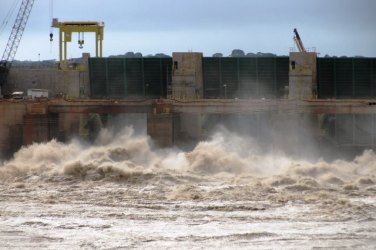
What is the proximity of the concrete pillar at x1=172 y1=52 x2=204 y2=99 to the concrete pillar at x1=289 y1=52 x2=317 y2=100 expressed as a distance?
7917 mm

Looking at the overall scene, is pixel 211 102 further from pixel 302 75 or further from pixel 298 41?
pixel 298 41

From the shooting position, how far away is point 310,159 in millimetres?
49594

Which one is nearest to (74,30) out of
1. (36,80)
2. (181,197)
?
(36,80)

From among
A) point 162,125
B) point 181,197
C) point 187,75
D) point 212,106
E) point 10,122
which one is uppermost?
point 187,75

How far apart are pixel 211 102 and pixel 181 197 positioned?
14846 millimetres

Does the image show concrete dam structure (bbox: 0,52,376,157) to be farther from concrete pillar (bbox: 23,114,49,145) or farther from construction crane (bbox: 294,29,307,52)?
construction crane (bbox: 294,29,307,52)

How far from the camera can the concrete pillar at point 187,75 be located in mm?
59219

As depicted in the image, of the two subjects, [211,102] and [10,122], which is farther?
[10,122]

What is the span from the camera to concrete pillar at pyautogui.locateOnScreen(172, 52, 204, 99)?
59.2 m

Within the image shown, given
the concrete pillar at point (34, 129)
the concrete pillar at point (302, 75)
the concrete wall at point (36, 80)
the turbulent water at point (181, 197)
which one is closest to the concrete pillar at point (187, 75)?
the turbulent water at point (181, 197)

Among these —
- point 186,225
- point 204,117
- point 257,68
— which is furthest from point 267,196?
point 257,68

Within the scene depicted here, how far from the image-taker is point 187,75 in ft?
194

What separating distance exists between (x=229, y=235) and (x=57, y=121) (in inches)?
1117

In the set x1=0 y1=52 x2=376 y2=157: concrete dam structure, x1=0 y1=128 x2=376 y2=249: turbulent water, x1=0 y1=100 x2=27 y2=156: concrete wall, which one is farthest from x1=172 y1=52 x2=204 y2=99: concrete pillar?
x1=0 y1=100 x2=27 y2=156: concrete wall
